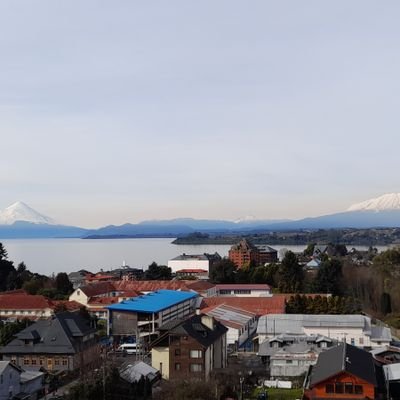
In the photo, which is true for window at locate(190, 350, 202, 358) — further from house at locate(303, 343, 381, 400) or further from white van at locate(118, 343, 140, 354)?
white van at locate(118, 343, 140, 354)

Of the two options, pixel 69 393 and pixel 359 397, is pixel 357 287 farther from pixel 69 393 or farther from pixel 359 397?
pixel 69 393

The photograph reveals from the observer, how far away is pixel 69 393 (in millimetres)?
9594

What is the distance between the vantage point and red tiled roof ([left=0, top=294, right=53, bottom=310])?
60.6 feet

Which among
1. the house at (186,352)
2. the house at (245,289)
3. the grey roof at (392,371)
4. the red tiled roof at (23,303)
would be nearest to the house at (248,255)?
the house at (245,289)

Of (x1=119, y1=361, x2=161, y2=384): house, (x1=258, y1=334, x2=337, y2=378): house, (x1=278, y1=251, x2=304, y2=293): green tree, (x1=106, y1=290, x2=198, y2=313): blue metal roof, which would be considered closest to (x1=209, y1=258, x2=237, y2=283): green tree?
(x1=278, y1=251, x2=304, y2=293): green tree

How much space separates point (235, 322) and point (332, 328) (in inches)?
102

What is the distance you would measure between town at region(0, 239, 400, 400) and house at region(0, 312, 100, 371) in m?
0.02

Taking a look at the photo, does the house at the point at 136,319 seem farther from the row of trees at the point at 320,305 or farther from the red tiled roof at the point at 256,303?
the row of trees at the point at 320,305

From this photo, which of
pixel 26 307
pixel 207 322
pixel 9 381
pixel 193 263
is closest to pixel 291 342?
pixel 207 322

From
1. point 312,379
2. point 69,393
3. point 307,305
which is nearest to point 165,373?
point 69,393

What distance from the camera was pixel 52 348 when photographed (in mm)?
12172

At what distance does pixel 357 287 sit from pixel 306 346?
9.54 m

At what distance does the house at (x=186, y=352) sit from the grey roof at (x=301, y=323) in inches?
150

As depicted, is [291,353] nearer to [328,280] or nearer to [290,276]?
[328,280]
